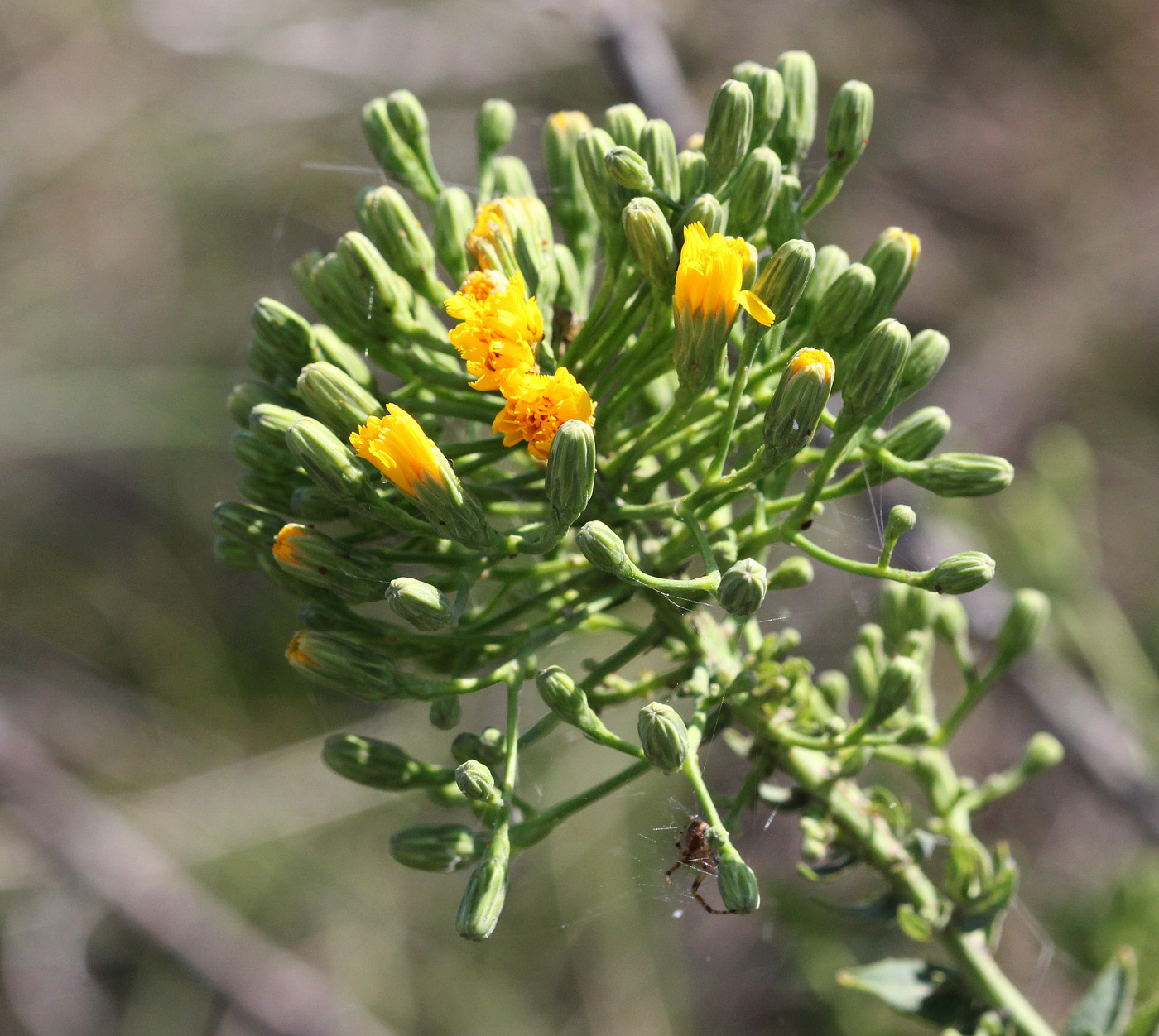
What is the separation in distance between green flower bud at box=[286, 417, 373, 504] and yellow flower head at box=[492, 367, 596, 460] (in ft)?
1.08

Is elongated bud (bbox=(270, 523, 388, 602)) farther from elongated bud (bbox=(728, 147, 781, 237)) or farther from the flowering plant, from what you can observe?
elongated bud (bbox=(728, 147, 781, 237))

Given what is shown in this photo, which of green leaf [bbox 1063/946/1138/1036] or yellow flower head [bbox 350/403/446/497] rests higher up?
yellow flower head [bbox 350/403/446/497]

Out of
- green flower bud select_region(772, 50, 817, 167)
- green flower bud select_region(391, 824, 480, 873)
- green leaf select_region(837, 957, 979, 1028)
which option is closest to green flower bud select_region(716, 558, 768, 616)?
green flower bud select_region(391, 824, 480, 873)

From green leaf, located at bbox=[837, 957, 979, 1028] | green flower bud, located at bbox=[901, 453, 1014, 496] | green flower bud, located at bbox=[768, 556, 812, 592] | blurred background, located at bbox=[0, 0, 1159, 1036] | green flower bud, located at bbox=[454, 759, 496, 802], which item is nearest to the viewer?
green flower bud, located at bbox=[454, 759, 496, 802]

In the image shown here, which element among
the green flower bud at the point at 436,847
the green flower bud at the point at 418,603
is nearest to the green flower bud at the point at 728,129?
the green flower bud at the point at 418,603

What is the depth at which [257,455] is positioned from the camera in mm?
2324

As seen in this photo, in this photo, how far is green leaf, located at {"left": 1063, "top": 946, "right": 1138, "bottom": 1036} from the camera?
2.71 m

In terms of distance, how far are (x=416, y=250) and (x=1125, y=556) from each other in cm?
729

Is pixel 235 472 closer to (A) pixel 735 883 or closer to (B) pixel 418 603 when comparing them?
(B) pixel 418 603

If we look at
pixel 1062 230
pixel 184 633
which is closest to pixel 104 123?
pixel 184 633

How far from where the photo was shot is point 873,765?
6891mm

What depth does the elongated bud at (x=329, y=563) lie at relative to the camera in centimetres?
210

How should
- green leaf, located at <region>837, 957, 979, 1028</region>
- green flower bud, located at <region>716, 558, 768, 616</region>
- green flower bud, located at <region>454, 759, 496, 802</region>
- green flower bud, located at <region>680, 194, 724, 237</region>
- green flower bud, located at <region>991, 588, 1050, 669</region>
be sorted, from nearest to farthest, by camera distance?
green flower bud, located at <region>716, 558, 768, 616</region> < green flower bud, located at <region>454, 759, 496, 802</region> < green flower bud, located at <region>680, 194, 724, 237</region> < green leaf, located at <region>837, 957, 979, 1028</region> < green flower bud, located at <region>991, 588, 1050, 669</region>

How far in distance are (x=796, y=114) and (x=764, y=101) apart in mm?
213
